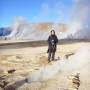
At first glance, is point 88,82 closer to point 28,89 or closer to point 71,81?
point 71,81

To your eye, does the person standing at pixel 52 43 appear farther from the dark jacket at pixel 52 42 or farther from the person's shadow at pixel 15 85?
the person's shadow at pixel 15 85

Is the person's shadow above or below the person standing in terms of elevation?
below

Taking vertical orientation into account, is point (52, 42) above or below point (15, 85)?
above

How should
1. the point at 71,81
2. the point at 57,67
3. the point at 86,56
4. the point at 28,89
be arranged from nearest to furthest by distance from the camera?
the point at 28,89 < the point at 71,81 < the point at 57,67 < the point at 86,56

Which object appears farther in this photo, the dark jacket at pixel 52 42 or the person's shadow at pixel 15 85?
the dark jacket at pixel 52 42

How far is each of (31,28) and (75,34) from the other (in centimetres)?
3969

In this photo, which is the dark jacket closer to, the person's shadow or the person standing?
the person standing

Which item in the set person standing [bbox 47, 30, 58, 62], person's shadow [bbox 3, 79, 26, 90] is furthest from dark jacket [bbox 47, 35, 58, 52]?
person's shadow [bbox 3, 79, 26, 90]

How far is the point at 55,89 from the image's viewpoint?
9.10 metres

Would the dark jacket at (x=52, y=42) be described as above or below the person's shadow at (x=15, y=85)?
above

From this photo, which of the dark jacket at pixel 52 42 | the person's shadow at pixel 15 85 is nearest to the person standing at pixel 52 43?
the dark jacket at pixel 52 42

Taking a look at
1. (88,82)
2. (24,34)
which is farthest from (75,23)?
(88,82)

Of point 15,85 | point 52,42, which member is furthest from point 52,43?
point 15,85

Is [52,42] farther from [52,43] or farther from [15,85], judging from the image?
[15,85]
